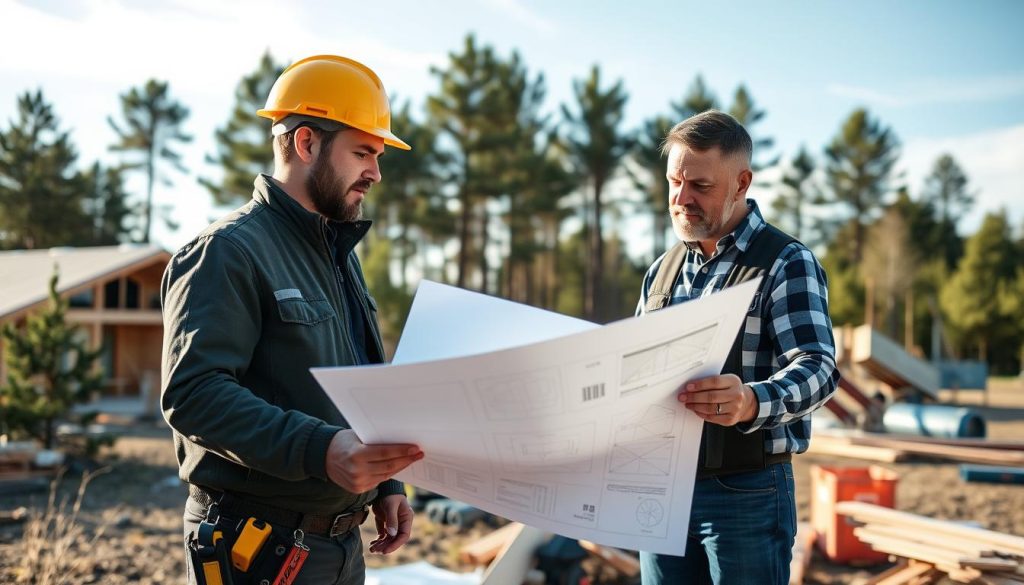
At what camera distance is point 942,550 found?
4211mm

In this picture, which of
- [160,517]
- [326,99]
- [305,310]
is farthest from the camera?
[160,517]

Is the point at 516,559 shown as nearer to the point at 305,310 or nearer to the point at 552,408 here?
the point at 305,310

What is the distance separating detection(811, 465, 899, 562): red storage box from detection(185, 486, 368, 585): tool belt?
5694mm

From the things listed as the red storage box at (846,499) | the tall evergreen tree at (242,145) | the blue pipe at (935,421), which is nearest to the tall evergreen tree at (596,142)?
the tall evergreen tree at (242,145)

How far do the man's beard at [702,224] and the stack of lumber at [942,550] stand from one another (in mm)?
2683

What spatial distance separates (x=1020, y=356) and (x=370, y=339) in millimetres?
51189

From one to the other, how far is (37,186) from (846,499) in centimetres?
4302

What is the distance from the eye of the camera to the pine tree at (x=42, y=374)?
1079 centimetres

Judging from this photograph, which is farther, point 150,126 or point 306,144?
point 150,126

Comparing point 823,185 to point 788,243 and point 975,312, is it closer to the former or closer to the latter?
point 975,312

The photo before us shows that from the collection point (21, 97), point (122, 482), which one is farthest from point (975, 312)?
point (21, 97)

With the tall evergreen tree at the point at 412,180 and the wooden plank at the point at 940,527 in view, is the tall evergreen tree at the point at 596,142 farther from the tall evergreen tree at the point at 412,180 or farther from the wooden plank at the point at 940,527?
the wooden plank at the point at 940,527

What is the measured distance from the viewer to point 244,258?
2.01 metres

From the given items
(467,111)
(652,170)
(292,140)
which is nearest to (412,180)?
(467,111)
